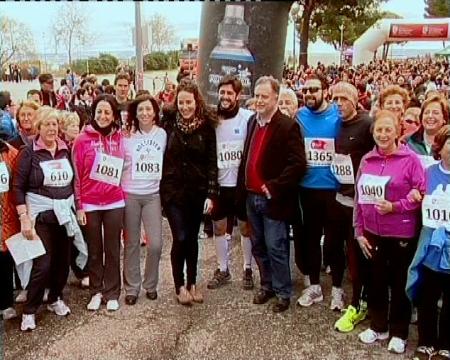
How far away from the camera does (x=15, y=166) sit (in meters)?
3.85

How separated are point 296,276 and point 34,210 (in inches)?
88.5

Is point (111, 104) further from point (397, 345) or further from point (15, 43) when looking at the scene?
point (15, 43)

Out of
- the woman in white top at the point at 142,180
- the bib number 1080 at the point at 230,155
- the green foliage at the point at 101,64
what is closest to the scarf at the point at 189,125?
the woman in white top at the point at 142,180

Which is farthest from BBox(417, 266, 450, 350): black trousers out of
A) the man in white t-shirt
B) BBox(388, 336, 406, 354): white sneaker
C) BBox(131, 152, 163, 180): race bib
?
BBox(131, 152, 163, 180): race bib

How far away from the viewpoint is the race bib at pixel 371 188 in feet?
11.3

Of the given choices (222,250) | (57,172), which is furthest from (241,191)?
(57,172)

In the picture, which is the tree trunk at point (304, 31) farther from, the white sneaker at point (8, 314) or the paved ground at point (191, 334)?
the white sneaker at point (8, 314)

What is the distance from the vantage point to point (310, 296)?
426cm

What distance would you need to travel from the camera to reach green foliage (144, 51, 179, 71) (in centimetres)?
3253

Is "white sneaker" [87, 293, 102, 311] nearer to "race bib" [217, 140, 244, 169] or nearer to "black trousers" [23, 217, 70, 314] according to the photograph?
"black trousers" [23, 217, 70, 314]

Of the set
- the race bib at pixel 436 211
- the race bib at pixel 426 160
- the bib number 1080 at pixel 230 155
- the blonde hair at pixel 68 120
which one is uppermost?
the blonde hair at pixel 68 120

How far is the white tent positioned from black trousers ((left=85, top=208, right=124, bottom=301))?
30359 millimetres

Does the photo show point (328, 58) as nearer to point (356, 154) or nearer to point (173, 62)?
point (173, 62)

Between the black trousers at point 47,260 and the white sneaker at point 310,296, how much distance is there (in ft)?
5.85
